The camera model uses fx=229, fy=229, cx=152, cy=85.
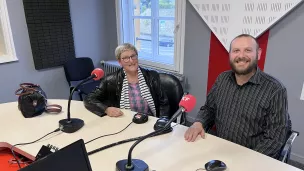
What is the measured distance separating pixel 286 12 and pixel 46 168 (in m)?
2.16

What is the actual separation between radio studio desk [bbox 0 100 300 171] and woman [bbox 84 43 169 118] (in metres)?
0.23

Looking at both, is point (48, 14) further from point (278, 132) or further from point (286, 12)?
point (278, 132)

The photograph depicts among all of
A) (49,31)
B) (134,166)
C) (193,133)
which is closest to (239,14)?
(193,133)

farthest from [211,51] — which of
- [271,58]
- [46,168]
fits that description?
[46,168]

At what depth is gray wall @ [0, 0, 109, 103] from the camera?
2818mm

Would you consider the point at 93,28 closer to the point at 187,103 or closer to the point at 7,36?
the point at 7,36

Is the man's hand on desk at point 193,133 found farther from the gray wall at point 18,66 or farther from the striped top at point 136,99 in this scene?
the gray wall at point 18,66

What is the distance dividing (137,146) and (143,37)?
8.05ft

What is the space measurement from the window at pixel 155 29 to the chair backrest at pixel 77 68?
0.65m

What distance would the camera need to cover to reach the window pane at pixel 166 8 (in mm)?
2944

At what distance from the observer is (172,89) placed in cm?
200

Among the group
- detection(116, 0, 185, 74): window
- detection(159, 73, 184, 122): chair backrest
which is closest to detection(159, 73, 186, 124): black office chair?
detection(159, 73, 184, 122): chair backrest

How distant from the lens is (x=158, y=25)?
125 inches

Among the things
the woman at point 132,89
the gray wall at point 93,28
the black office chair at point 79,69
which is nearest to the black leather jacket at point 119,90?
the woman at point 132,89
